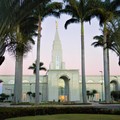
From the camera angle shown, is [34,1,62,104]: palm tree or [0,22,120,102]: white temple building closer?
[34,1,62,104]: palm tree

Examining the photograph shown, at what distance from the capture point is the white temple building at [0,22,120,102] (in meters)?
86.8

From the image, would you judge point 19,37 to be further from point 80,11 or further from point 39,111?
point 80,11

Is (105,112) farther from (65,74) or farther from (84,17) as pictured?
(65,74)

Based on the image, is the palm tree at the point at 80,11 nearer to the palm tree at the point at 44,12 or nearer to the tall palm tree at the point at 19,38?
the palm tree at the point at 44,12

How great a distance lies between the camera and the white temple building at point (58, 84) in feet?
285

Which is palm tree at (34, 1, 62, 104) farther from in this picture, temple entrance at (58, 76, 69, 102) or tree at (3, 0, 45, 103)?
temple entrance at (58, 76, 69, 102)

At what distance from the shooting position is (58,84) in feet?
290

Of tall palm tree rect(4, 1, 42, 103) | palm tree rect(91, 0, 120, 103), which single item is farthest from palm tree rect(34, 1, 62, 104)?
palm tree rect(91, 0, 120, 103)

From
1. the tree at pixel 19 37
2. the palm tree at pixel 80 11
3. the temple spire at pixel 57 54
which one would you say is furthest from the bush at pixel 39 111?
the temple spire at pixel 57 54

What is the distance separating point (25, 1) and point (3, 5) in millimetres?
1539

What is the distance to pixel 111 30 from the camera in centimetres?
3012

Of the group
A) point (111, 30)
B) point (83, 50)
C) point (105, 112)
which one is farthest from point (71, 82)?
point (105, 112)

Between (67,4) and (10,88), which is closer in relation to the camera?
(67,4)

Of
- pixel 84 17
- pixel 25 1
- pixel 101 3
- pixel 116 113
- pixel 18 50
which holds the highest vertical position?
→ pixel 101 3
